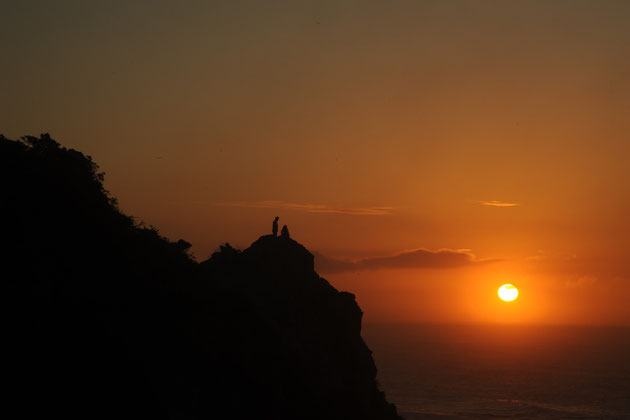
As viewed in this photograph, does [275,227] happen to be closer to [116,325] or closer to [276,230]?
[276,230]

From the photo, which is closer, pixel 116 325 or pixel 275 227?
pixel 116 325

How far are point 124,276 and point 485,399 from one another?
170 m

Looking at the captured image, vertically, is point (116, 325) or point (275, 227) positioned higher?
point (275, 227)

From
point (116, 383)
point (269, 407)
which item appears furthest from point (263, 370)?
point (116, 383)

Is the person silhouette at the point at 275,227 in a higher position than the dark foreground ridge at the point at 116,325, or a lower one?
higher

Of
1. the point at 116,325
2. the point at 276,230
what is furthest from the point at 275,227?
the point at 116,325

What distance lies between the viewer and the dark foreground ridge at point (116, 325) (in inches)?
982

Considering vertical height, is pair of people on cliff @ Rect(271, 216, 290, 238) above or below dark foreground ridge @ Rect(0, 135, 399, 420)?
above

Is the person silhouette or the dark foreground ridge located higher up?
the person silhouette

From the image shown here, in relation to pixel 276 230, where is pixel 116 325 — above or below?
below

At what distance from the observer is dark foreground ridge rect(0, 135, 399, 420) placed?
81.9ft

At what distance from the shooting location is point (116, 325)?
28.9 m

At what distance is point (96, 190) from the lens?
41.2 m

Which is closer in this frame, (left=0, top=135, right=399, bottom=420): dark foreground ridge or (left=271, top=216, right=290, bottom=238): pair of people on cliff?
(left=0, top=135, right=399, bottom=420): dark foreground ridge
